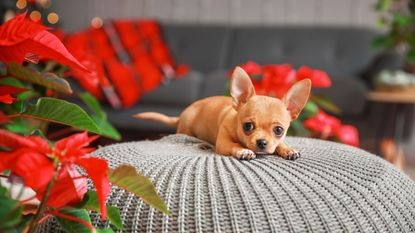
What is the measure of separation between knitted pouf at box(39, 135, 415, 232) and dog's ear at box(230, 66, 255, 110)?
13 centimetres

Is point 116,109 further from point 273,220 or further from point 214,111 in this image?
point 273,220

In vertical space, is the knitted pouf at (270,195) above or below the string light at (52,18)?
below

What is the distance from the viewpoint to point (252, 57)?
3.84 meters

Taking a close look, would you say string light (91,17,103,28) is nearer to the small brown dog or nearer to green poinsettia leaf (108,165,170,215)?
the small brown dog

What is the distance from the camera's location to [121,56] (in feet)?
12.4

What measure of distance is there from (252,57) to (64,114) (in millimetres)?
3297

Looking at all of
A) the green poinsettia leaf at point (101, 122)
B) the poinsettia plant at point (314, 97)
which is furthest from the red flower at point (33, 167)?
the poinsettia plant at point (314, 97)

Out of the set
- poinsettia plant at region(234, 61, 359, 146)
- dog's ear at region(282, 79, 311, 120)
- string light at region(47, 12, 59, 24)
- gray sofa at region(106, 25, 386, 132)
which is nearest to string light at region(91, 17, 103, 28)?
string light at region(47, 12, 59, 24)

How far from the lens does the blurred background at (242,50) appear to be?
10.0 ft

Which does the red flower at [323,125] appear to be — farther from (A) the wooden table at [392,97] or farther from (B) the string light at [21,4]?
(B) the string light at [21,4]

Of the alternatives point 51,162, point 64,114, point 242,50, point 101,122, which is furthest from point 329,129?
point 242,50

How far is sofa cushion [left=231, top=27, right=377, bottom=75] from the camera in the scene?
143 inches

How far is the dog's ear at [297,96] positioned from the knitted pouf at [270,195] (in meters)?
0.10

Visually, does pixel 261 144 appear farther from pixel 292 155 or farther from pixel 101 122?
pixel 101 122
